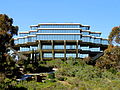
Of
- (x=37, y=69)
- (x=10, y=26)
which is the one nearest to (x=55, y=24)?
(x=37, y=69)

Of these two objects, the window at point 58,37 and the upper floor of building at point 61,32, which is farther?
the upper floor of building at point 61,32

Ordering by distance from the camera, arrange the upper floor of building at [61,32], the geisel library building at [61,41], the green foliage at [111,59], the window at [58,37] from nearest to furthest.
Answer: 1. the green foliage at [111,59]
2. the window at [58,37]
3. the upper floor of building at [61,32]
4. the geisel library building at [61,41]

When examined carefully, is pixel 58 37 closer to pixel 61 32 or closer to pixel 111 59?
pixel 61 32

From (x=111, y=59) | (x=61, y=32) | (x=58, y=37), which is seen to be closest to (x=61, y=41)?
(x=58, y=37)

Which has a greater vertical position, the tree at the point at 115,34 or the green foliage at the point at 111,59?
the tree at the point at 115,34

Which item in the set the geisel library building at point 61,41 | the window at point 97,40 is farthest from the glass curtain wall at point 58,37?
the window at point 97,40

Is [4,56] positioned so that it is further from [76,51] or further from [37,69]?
[76,51]

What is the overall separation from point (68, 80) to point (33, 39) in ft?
161

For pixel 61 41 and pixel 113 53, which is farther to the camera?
pixel 61 41

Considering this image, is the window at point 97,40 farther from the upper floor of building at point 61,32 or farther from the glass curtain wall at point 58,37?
the glass curtain wall at point 58,37

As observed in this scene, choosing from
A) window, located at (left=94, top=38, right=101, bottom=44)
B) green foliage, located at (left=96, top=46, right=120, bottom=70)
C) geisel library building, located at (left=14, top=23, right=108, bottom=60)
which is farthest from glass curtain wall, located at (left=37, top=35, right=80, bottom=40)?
green foliage, located at (left=96, top=46, right=120, bottom=70)

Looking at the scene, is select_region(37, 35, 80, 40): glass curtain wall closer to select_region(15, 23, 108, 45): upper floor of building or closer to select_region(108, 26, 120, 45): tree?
select_region(15, 23, 108, 45): upper floor of building

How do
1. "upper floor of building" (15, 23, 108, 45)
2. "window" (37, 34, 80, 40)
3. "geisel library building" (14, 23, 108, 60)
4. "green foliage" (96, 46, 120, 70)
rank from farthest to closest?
"geisel library building" (14, 23, 108, 60) < "upper floor of building" (15, 23, 108, 45) < "window" (37, 34, 80, 40) < "green foliage" (96, 46, 120, 70)

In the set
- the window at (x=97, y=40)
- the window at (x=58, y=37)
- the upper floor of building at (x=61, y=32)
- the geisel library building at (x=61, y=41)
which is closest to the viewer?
the window at (x=58, y=37)
